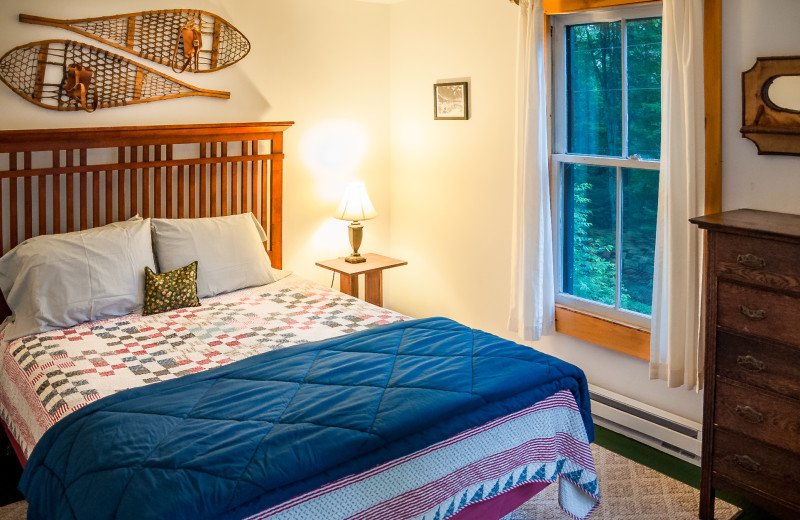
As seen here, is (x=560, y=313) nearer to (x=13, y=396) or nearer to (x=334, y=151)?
(x=334, y=151)

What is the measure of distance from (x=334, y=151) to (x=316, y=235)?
21.0 inches

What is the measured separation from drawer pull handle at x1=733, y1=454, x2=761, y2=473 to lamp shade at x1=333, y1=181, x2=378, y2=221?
7.98ft

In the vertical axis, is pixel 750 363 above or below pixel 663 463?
above

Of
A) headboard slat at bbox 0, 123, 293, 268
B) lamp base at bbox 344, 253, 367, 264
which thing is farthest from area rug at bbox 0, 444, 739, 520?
lamp base at bbox 344, 253, 367, 264

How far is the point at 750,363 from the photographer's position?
2637mm

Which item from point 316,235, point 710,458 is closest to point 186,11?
point 316,235

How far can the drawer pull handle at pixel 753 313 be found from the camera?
2.57m

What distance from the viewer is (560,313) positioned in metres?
3.87

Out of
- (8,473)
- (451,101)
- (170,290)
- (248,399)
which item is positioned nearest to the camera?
(248,399)

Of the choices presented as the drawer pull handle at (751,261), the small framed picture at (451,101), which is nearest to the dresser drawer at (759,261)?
the drawer pull handle at (751,261)

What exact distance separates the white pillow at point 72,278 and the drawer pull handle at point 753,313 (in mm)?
2551

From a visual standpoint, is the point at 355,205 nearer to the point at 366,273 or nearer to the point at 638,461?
the point at 366,273

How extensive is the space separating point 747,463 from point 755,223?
34.0 inches

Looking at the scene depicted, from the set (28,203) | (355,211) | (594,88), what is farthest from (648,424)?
(28,203)
